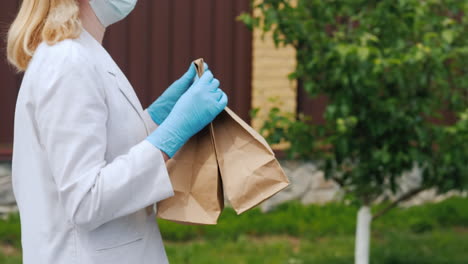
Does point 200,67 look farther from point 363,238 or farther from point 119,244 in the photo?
point 363,238

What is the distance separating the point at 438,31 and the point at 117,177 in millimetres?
2910

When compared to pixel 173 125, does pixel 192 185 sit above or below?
below

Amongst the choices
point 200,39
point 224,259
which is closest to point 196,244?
point 224,259

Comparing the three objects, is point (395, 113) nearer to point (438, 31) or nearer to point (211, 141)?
point (438, 31)

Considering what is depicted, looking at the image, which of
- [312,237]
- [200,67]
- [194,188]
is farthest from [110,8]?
[312,237]

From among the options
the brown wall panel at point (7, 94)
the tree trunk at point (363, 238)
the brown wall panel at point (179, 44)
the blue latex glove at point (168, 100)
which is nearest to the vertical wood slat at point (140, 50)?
the brown wall panel at point (179, 44)

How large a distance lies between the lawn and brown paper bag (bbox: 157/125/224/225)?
3.13 meters

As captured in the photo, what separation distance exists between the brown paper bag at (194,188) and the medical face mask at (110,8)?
1.37 ft

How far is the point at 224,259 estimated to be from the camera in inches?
196

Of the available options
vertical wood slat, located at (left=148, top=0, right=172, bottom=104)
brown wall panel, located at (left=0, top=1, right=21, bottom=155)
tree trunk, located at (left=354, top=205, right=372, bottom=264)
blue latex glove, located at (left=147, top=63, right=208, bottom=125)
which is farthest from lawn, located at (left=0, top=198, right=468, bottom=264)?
blue latex glove, located at (left=147, top=63, right=208, bottom=125)

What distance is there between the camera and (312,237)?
568cm

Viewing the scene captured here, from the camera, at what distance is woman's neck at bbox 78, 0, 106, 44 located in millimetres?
1833

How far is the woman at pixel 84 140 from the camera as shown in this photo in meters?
1.62

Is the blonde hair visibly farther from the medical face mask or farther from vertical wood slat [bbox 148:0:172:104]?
vertical wood slat [bbox 148:0:172:104]
